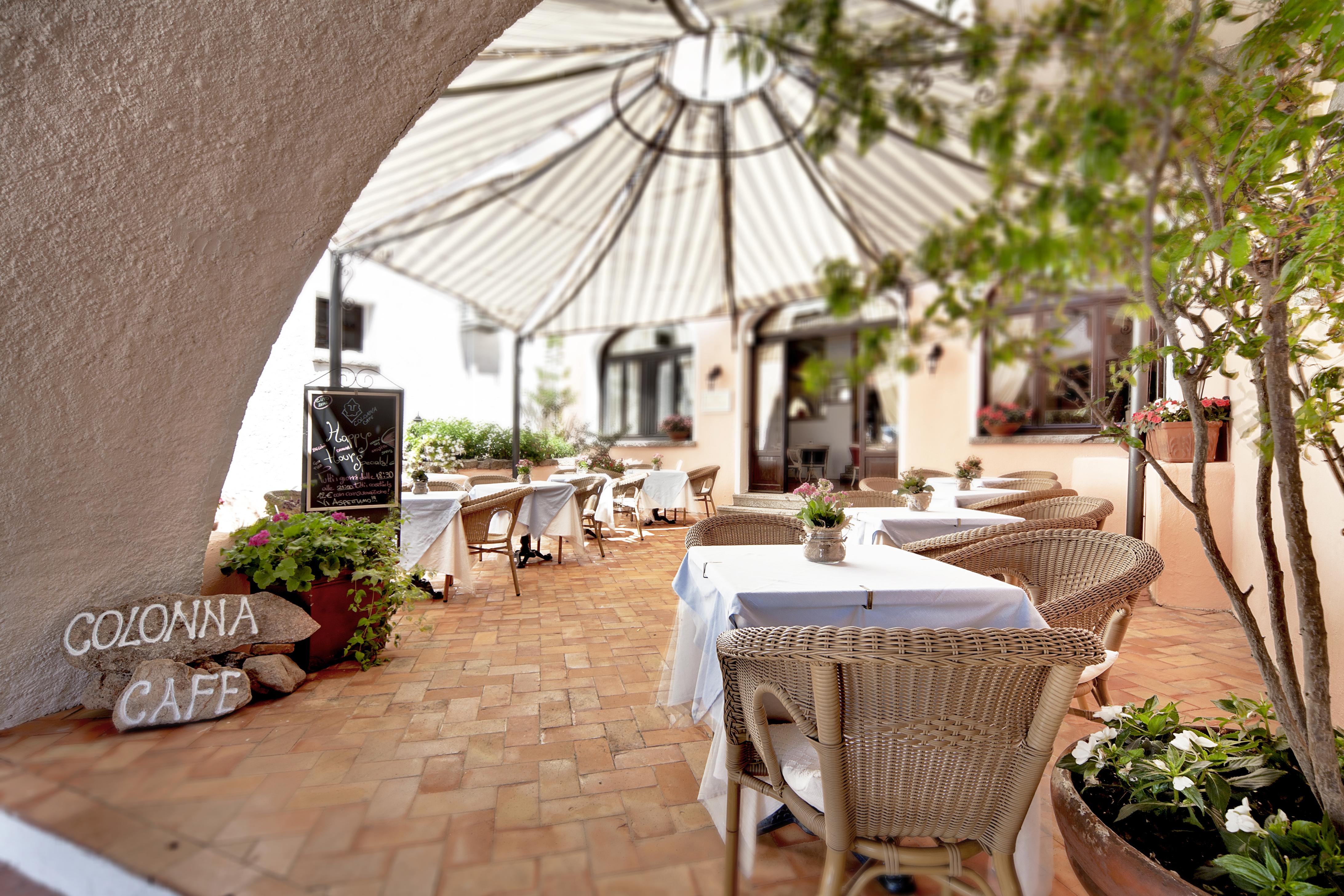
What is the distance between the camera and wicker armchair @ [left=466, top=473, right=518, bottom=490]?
6.71 metres

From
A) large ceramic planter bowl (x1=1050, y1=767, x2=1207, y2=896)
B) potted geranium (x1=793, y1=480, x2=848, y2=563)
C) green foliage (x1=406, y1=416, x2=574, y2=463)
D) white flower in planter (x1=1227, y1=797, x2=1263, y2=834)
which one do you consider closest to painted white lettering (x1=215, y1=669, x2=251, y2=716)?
potted geranium (x1=793, y1=480, x2=848, y2=563)

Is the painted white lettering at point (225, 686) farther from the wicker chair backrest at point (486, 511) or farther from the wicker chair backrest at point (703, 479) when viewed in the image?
the wicker chair backrest at point (703, 479)

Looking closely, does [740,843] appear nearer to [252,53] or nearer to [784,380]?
[784,380]

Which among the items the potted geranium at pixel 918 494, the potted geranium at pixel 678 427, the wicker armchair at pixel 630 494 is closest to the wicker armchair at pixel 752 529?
→ the potted geranium at pixel 918 494

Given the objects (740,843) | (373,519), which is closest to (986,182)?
(740,843)

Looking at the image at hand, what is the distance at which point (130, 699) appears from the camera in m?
2.31

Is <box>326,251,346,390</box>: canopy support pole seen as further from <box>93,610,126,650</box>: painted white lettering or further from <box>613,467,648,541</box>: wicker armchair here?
<box>613,467,648,541</box>: wicker armchair

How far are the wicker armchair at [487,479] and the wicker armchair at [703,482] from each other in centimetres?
219

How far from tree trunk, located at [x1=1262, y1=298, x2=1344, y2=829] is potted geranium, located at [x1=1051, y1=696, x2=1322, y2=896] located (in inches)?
3.9

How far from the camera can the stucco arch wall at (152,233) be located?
5.95ft

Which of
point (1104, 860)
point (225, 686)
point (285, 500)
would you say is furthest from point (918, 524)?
point (285, 500)

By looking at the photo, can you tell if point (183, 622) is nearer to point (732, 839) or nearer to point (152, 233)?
point (152, 233)

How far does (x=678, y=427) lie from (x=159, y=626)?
8.45 m

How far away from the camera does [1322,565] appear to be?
232 cm
